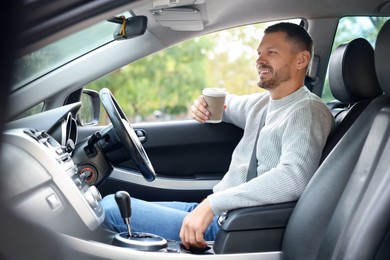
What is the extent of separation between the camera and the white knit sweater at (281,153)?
87.2 inches

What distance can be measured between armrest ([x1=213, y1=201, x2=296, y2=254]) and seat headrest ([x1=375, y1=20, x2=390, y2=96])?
1.74 ft

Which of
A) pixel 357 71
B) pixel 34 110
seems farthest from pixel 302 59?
pixel 34 110

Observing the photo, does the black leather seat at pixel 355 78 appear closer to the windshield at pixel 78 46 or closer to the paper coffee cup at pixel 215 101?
the paper coffee cup at pixel 215 101

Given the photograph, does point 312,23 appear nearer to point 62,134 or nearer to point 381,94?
point 381,94

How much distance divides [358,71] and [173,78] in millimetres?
7447

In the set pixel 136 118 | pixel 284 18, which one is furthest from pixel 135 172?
pixel 136 118

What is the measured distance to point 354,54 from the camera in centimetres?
230

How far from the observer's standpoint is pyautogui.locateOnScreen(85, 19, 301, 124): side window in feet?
30.1

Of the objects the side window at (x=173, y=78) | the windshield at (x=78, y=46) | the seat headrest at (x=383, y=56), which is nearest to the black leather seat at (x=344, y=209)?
the seat headrest at (x=383, y=56)

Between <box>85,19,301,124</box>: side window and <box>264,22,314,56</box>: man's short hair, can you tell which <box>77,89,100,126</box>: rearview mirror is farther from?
<box>85,19,301,124</box>: side window

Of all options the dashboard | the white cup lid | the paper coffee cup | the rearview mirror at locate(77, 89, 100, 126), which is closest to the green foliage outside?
the rearview mirror at locate(77, 89, 100, 126)

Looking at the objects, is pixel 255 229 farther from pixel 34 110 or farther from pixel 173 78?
pixel 173 78

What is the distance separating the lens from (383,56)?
198 centimetres

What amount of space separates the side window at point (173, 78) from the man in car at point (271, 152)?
6.29 meters
